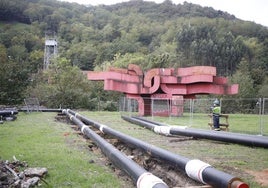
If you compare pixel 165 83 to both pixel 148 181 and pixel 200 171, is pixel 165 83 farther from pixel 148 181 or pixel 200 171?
pixel 148 181

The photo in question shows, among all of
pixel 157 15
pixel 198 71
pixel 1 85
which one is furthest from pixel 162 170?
pixel 157 15

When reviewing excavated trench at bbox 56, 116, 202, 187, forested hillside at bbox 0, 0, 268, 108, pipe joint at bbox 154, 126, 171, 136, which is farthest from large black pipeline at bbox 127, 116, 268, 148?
forested hillside at bbox 0, 0, 268, 108

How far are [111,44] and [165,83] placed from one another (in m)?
66.3

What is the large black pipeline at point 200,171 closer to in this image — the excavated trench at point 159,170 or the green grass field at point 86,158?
the excavated trench at point 159,170

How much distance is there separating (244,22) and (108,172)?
10204 cm

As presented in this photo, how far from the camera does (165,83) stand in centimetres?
3053

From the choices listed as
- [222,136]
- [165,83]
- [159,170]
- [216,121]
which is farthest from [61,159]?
[165,83]

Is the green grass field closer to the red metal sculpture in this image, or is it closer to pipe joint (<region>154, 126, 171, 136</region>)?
pipe joint (<region>154, 126, 171, 136</region>)

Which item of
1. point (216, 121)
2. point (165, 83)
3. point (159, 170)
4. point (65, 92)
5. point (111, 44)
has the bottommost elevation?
point (159, 170)

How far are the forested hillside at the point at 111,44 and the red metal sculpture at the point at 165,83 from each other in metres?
13.3

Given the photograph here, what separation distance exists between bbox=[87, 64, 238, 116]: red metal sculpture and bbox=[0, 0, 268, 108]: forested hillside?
13.3 m

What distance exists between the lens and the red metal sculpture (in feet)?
94.9

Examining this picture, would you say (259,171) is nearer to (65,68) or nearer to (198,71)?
(198,71)

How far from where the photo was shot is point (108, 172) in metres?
8.22
